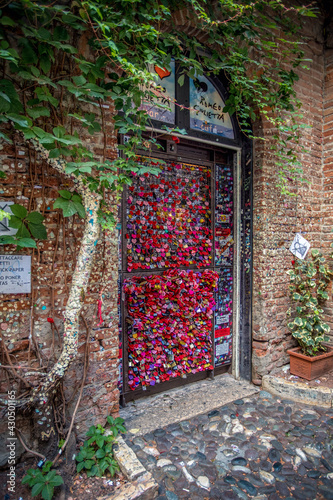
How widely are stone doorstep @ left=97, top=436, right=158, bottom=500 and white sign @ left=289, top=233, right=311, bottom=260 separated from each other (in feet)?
8.91

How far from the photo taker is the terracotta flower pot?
316 cm

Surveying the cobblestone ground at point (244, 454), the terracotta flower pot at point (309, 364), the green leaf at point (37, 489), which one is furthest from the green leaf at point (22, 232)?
the terracotta flower pot at point (309, 364)

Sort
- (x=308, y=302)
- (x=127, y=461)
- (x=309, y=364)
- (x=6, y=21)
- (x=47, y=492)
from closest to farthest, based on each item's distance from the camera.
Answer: (x=6, y=21) < (x=47, y=492) < (x=127, y=461) < (x=309, y=364) < (x=308, y=302)

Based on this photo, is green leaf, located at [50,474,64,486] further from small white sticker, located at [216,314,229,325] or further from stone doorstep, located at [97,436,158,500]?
small white sticker, located at [216,314,229,325]

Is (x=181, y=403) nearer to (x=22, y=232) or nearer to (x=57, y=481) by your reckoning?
(x=57, y=481)

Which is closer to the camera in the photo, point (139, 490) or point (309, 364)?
point (139, 490)

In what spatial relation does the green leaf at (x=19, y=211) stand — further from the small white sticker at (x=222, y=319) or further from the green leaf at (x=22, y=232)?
the small white sticker at (x=222, y=319)

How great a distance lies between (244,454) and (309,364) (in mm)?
1340

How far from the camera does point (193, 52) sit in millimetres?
2492

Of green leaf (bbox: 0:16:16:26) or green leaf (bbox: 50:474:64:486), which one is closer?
green leaf (bbox: 0:16:16:26)

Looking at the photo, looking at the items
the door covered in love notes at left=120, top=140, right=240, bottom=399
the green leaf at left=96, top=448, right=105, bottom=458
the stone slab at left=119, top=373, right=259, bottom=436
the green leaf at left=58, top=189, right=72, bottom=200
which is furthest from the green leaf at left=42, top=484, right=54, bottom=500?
the green leaf at left=58, top=189, right=72, bottom=200

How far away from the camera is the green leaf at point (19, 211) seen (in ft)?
5.64

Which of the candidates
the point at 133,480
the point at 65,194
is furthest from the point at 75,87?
the point at 133,480

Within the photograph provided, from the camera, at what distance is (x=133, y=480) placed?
1.89 m
